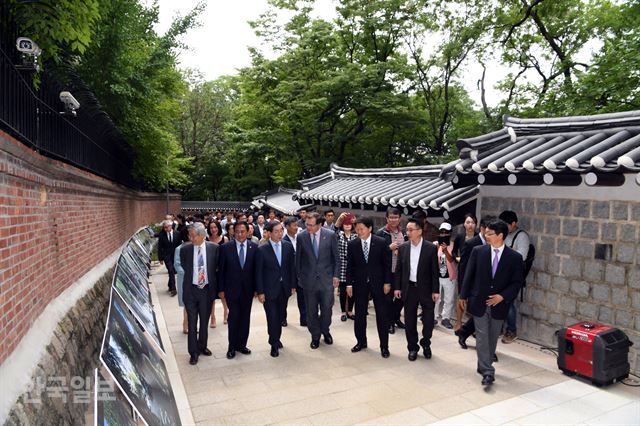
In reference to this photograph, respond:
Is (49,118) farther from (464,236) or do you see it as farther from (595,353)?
(595,353)

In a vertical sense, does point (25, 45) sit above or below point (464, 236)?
above

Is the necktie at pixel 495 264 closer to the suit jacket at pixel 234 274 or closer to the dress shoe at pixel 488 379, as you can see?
the dress shoe at pixel 488 379

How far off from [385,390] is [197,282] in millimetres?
2859

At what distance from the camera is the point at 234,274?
6145mm

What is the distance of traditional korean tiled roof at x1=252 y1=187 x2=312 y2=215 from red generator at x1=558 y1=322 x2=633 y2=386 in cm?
1368

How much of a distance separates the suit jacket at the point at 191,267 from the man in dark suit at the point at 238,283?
0.29 feet

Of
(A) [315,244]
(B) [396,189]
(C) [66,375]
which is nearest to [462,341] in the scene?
(A) [315,244]

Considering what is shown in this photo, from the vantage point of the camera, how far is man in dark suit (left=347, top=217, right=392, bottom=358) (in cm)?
622

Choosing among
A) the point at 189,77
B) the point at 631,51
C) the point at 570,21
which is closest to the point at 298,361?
the point at 631,51

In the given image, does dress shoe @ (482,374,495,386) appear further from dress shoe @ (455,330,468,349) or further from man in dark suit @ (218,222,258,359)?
man in dark suit @ (218,222,258,359)

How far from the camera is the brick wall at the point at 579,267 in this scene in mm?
5402

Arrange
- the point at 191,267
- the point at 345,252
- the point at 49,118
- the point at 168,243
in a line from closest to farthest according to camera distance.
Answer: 1. the point at 49,118
2. the point at 191,267
3. the point at 345,252
4. the point at 168,243

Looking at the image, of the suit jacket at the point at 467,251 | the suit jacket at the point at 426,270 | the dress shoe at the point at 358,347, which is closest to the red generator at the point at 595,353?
the suit jacket at the point at 467,251

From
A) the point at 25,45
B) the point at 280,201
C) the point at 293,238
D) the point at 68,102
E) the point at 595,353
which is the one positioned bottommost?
the point at 595,353
